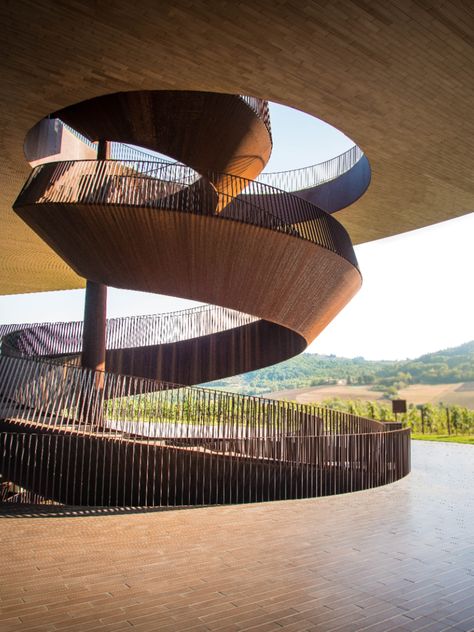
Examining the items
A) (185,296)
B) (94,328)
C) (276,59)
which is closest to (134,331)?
(94,328)

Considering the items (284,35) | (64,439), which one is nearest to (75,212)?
(64,439)

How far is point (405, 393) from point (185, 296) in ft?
136

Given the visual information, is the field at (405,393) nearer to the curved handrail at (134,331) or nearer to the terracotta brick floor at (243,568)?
the curved handrail at (134,331)

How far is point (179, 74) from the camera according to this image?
7.68 m

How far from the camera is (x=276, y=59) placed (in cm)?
725

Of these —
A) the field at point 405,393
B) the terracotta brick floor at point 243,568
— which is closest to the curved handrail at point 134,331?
the terracotta brick floor at point 243,568

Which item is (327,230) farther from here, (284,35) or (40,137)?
(40,137)

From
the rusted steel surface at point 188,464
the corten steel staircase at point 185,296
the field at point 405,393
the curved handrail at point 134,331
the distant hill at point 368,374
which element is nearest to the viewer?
the rusted steel surface at point 188,464

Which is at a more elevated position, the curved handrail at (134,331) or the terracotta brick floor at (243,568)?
the curved handrail at (134,331)

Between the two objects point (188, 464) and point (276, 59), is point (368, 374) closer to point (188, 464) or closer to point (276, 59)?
point (188, 464)

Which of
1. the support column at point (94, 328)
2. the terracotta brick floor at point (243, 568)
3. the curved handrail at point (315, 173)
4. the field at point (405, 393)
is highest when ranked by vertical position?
the curved handrail at point (315, 173)

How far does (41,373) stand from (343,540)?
6.73m

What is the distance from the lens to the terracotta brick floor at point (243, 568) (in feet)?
11.6

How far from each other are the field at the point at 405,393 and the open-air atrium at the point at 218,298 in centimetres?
3184
